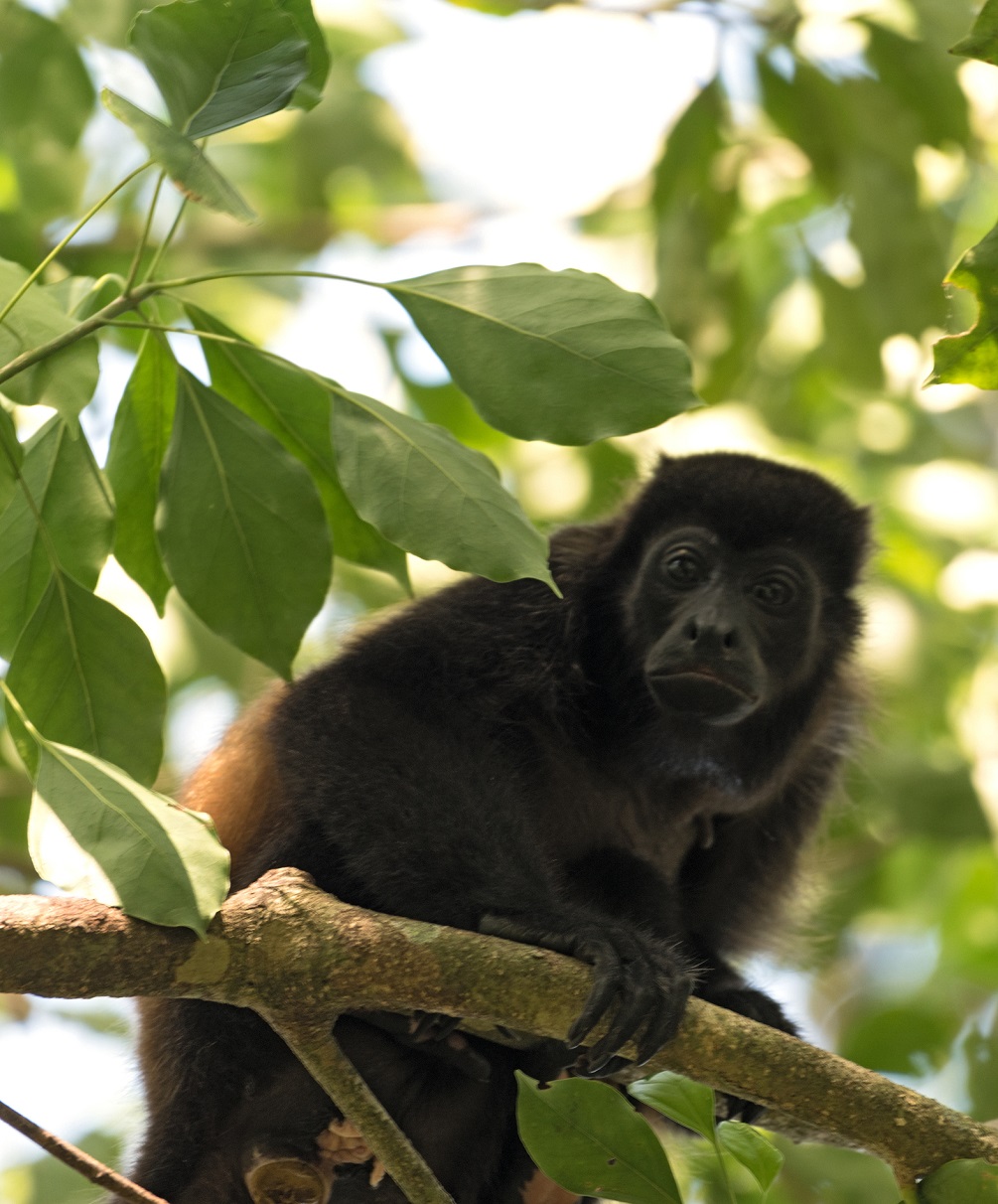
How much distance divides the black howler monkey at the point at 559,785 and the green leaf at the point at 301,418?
1.68 feet

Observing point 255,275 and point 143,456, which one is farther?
point 143,456

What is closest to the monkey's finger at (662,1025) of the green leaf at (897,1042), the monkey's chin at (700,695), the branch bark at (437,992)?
the branch bark at (437,992)

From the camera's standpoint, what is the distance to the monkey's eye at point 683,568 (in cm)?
391

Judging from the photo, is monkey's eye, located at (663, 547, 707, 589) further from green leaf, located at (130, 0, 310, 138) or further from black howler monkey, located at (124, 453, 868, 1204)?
green leaf, located at (130, 0, 310, 138)

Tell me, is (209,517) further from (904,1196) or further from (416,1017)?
(904,1196)

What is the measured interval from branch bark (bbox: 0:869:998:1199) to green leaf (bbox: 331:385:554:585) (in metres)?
0.61

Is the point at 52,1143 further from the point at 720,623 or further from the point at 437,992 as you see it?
the point at 720,623

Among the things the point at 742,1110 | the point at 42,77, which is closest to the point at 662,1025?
the point at 742,1110

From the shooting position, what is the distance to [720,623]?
11.9ft

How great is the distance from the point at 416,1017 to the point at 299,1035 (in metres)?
0.62

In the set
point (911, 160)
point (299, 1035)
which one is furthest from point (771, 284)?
point (299, 1035)

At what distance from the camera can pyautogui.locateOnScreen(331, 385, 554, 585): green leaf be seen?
7.34 feet

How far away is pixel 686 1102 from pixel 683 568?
190 centimetres

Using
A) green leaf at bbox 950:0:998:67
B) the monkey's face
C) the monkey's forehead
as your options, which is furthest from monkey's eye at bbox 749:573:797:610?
green leaf at bbox 950:0:998:67
